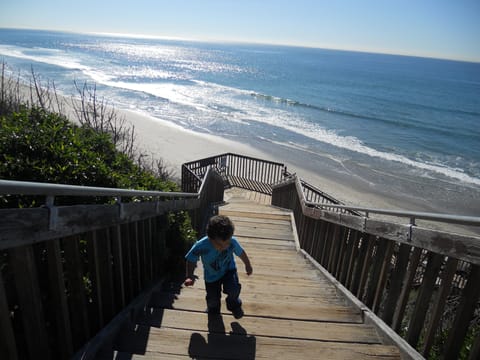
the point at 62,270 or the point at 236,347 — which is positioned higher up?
the point at 62,270

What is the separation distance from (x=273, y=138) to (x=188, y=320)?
26.3m

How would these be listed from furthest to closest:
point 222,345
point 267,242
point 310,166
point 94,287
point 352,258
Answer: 1. point 310,166
2. point 267,242
3. point 352,258
4. point 222,345
5. point 94,287

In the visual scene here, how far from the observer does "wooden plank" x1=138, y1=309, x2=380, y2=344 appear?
3271 mm

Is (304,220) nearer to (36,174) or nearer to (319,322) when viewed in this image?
(319,322)

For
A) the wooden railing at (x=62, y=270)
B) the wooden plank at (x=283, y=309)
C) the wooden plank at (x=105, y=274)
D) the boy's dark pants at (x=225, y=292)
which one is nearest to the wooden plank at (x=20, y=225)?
the wooden railing at (x=62, y=270)

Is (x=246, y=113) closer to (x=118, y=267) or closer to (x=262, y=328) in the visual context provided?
(x=262, y=328)

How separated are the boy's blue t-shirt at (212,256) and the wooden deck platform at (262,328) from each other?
1.44 feet

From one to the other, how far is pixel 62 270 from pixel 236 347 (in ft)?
5.20

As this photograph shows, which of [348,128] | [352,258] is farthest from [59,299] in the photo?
[348,128]

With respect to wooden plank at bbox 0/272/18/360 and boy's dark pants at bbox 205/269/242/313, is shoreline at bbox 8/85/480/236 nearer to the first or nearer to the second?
boy's dark pants at bbox 205/269/242/313

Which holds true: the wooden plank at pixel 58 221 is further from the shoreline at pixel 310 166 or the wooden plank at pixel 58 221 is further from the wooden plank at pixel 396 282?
the shoreline at pixel 310 166

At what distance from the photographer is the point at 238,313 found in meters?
3.64

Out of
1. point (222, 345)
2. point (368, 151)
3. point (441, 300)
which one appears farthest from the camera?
point (368, 151)

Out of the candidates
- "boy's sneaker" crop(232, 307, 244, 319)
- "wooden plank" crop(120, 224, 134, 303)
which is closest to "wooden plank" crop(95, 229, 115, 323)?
"wooden plank" crop(120, 224, 134, 303)
